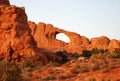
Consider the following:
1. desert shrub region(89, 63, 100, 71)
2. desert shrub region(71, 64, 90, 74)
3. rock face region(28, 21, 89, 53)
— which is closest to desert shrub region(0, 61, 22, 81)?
desert shrub region(71, 64, 90, 74)

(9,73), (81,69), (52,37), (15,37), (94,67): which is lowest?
(52,37)

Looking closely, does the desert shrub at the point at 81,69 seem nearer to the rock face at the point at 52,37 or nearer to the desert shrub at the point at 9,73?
the desert shrub at the point at 9,73

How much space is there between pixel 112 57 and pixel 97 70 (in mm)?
8068

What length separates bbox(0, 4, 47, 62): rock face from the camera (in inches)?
1329

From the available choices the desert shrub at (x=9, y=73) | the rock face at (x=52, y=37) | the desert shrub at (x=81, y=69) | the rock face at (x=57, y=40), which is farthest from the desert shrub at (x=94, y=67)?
the rock face at (x=52, y=37)

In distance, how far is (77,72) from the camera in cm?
2303

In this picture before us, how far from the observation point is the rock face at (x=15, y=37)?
33750 mm

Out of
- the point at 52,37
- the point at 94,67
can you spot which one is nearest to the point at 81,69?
the point at 94,67

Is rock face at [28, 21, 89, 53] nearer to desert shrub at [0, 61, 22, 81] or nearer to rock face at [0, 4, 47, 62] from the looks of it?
rock face at [0, 4, 47, 62]

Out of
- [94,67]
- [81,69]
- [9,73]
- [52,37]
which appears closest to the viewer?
[9,73]

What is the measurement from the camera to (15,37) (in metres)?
34.2

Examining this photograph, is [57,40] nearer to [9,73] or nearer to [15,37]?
[15,37]

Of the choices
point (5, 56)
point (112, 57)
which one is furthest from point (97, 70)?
point (5, 56)

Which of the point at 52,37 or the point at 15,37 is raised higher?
the point at 15,37
